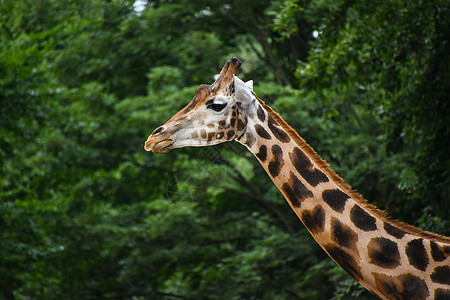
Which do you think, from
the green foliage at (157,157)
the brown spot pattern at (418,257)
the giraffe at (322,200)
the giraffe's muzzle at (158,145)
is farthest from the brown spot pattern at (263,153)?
the green foliage at (157,157)

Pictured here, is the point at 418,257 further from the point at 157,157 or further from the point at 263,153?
the point at 157,157

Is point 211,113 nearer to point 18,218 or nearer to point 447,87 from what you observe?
point 447,87

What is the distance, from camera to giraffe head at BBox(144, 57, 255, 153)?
3.96m

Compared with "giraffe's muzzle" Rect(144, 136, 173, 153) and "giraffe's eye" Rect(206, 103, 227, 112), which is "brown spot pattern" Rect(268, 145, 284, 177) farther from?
"giraffe's muzzle" Rect(144, 136, 173, 153)

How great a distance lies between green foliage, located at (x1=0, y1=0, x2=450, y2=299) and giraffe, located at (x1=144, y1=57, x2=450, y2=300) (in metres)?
3.94

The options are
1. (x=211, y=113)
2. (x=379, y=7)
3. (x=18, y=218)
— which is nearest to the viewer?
(x=211, y=113)

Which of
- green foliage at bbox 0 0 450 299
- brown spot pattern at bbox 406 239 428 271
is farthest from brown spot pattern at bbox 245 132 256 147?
green foliage at bbox 0 0 450 299

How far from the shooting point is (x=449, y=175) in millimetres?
7078

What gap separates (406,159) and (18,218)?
5727 millimetres

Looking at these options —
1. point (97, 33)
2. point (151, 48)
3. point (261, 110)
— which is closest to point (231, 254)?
point (151, 48)

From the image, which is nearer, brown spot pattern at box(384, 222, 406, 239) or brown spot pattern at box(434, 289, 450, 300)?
brown spot pattern at box(434, 289, 450, 300)

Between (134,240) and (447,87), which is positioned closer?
(447,87)

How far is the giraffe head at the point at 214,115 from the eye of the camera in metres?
3.96

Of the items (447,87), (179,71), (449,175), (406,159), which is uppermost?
(447,87)
